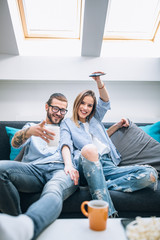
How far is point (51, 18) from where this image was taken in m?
2.52

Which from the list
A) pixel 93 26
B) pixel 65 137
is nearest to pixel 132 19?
pixel 93 26

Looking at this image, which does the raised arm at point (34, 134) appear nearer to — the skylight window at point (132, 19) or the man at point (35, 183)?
the man at point (35, 183)

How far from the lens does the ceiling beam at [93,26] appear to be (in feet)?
6.49

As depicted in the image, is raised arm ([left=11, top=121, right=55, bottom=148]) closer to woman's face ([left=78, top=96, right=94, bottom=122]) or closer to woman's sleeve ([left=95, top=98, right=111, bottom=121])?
woman's face ([left=78, top=96, right=94, bottom=122])

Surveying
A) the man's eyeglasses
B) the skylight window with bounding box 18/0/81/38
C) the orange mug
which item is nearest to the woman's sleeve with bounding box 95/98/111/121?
the man's eyeglasses

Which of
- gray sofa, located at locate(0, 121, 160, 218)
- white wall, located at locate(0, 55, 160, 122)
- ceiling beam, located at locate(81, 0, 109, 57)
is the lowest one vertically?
gray sofa, located at locate(0, 121, 160, 218)

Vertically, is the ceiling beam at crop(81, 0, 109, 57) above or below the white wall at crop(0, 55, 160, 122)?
above

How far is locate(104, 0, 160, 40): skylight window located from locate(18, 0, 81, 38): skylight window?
1.35 ft

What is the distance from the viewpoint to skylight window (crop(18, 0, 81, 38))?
236 cm

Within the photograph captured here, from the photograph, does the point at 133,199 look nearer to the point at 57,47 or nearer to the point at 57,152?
the point at 57,152

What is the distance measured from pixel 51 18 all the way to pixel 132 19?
1.02m

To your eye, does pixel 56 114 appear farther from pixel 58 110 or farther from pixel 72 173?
pixel 72 173

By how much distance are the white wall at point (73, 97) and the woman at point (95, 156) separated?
89 centimetres

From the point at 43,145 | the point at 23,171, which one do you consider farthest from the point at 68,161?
the point at 43,145
